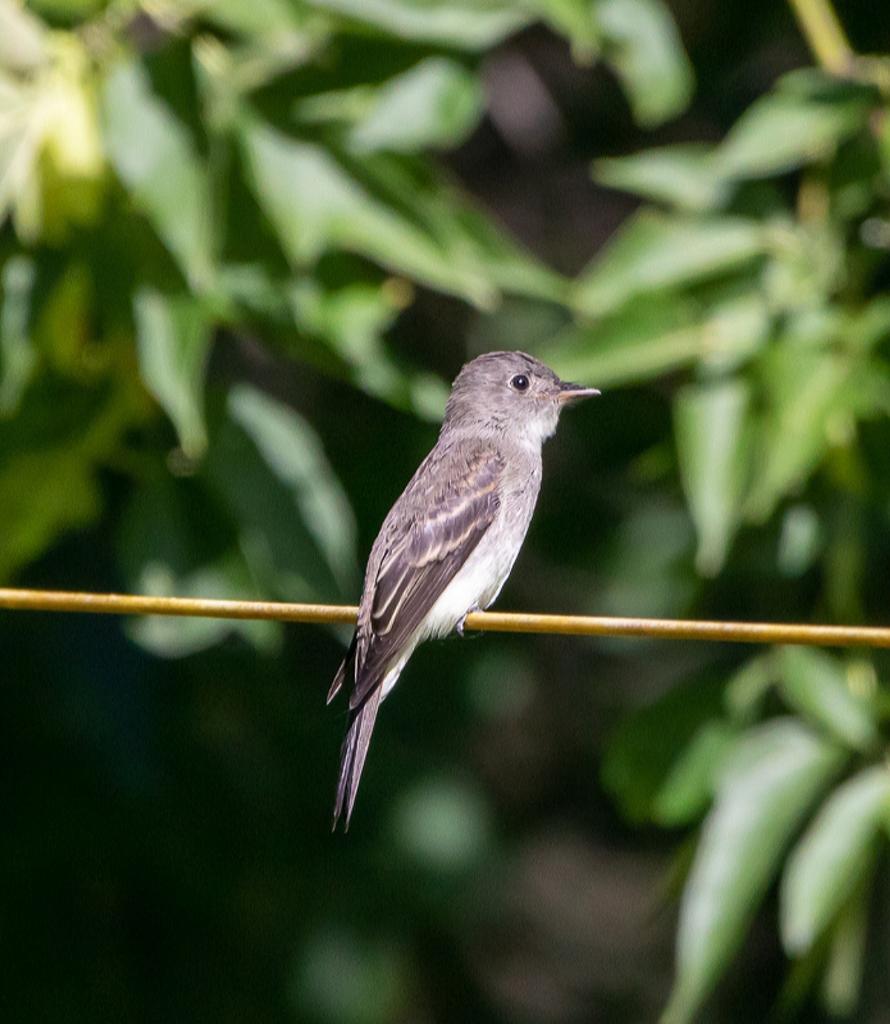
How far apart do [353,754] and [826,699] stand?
3.41 ft

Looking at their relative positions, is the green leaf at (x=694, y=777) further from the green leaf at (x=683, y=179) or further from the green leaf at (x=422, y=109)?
the green leaf at (x=422, y=109)

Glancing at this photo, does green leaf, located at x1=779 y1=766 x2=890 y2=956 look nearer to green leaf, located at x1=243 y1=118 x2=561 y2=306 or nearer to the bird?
the bird

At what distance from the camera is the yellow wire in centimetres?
235

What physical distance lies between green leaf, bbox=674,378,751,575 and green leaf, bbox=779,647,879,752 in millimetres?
280

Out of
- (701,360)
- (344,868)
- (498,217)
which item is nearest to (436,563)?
(701,360)

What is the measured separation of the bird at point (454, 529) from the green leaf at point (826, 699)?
846 mm

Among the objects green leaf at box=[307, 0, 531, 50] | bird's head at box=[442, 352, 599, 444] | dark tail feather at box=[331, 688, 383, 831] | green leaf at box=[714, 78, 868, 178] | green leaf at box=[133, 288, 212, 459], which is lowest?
dark tail feather at box=[331, 688, 383, 831]

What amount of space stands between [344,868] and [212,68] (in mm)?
2988

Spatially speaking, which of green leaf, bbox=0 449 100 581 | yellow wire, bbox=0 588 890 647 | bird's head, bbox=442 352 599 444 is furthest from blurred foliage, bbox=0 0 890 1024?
yellow wire, bbox=0 588 890 647

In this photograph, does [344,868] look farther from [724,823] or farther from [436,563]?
[724,823]

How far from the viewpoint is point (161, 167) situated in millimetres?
3422

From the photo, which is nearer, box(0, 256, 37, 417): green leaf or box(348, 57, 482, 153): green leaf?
box(0, 256, 37, 417): green leaf

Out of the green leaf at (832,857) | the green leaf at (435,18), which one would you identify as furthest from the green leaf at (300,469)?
the green leaf at (832,857)

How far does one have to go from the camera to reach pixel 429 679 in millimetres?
5645
